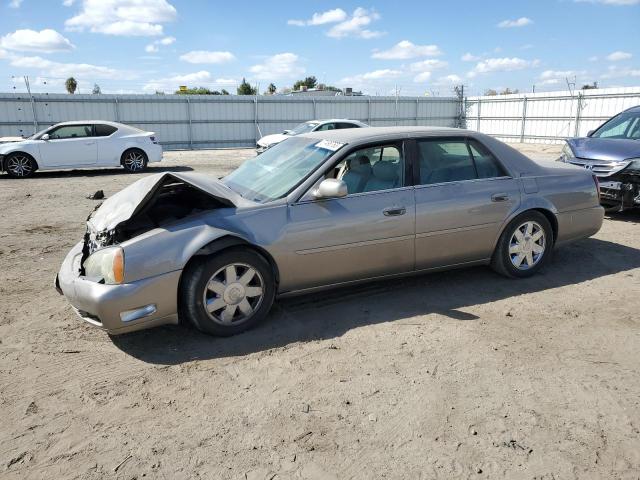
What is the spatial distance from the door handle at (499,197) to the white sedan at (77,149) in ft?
41.1

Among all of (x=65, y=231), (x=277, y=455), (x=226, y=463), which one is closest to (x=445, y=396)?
(x=277, y=455)

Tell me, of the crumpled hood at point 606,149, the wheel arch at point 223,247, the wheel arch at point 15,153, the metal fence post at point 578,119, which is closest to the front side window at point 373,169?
the wheel arch at point 223,247

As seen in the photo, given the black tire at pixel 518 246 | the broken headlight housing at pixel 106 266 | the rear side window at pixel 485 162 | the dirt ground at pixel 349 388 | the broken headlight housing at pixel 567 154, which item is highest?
the rear side window at pixel 485 162

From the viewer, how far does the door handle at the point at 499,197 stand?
16.1 feet

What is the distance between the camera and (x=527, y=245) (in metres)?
5.20

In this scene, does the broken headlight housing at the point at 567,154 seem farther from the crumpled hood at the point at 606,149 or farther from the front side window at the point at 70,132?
the front side window at the point at 70,132

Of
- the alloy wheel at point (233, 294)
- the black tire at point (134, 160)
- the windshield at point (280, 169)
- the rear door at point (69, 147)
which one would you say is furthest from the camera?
the black tire at point (134, 160)

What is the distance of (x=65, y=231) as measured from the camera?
7.54 meters

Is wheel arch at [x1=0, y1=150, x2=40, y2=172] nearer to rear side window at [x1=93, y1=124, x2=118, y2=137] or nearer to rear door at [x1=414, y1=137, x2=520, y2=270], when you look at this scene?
rear side window at [x1=93, y1=124, x2=118, y2=137]

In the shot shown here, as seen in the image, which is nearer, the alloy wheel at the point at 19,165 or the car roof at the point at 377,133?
the car roof at the point at 377,133

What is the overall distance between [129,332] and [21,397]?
89 cm

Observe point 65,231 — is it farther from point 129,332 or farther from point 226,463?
Answer: point 226,463

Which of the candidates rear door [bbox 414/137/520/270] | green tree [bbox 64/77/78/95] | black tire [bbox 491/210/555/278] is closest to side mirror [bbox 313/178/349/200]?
rear door [bbox 414/137/520/270]

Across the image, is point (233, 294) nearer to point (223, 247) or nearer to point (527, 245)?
point (223, 247)
